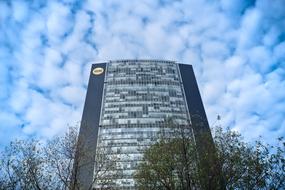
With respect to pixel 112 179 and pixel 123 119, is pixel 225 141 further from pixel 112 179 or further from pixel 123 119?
pixel 123 119

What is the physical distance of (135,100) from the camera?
352 feet

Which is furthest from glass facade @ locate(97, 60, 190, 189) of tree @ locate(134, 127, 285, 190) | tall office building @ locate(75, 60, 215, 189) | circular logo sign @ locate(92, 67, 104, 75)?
tree @ locate(134, 127, 285, 190)

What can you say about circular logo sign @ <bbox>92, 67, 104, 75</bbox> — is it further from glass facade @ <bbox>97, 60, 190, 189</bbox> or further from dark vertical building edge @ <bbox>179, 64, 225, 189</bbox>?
dark vertical building edge @ <bbox>179, 64, 225, 189</bbox>

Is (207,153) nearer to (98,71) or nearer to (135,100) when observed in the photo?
(135,100)

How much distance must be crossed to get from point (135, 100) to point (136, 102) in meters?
1.32

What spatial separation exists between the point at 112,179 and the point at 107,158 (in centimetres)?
211

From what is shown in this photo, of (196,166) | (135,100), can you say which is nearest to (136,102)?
(135,100)

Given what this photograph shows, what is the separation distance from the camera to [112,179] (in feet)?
82.5

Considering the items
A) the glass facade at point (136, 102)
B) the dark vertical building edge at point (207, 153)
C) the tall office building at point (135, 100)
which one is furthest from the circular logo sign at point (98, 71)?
the dark vertical building edge at point (207, 153)

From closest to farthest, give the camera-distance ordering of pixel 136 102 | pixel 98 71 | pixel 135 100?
pixel 136 102 < pixel 135 100 < pixel 98 71

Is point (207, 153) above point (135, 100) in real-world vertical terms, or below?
below

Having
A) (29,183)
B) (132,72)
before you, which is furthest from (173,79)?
(29,183)

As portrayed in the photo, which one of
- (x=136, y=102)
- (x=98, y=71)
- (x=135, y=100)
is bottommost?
(x=136, y=102)

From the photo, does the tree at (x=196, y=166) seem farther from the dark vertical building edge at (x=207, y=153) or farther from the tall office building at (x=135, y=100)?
the tall office building at (x=135, y=100)
